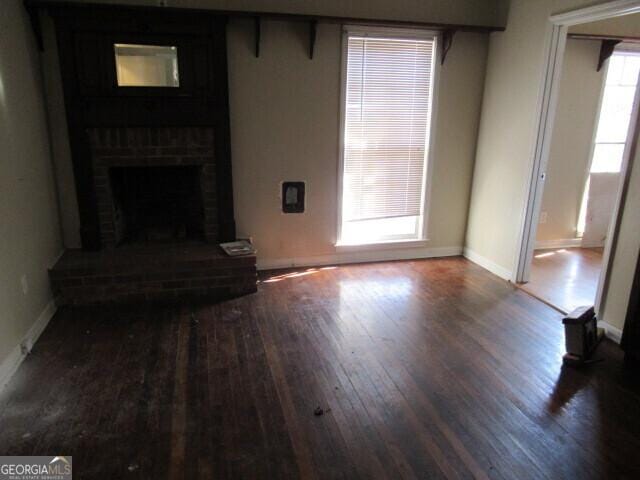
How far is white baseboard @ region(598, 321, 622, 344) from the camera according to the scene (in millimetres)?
2906

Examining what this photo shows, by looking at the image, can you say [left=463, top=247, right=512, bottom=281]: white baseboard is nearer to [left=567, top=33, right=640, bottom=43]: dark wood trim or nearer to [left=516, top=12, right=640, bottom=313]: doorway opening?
[left=516, top=12, right=640, bottom=313]: doorway opening

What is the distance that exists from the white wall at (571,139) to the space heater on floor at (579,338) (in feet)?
8.03

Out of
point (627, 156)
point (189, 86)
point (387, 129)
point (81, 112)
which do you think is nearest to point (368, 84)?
point (387, 129)

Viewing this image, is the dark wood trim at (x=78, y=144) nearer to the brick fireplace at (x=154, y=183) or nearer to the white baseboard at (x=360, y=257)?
the brick fireplace at (x=154, y=183)

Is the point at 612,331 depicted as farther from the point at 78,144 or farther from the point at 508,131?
the point at 78,144

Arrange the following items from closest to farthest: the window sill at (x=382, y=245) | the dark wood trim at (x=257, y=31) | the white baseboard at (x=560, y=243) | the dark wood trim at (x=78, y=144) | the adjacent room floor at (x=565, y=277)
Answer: the dark wood trim at (x=78, y=144) → the dark wood trim at (x=257, y=31) → the adjacent room floor at (x=565, y=277) → the window sill at (x=382, y=245) → the white baseboard at (x=560, y=243)

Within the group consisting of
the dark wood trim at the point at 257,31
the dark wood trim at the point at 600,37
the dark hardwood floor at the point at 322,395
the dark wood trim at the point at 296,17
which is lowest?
the dark hardwood floor at the point at 322,395

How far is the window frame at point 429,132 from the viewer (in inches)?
151

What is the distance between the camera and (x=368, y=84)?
3988 millimetres

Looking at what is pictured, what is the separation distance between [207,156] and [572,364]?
3.02 meters

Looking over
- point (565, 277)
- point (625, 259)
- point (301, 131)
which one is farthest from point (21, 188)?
point (565, 277)

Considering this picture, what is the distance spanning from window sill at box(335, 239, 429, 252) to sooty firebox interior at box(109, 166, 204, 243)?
1.35m

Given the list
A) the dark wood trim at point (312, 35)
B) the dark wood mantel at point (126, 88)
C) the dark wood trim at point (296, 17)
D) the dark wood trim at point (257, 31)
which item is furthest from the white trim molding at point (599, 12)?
the dark wood mantel at point (126, 88)

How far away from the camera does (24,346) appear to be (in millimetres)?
2613
